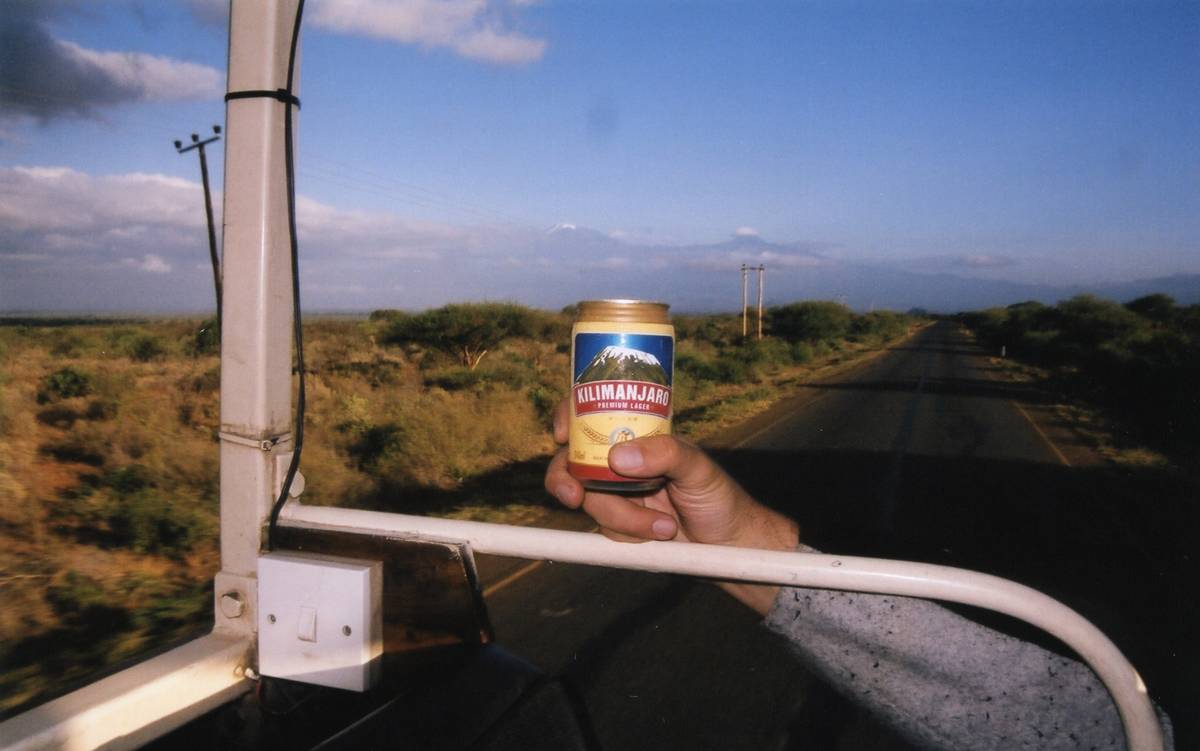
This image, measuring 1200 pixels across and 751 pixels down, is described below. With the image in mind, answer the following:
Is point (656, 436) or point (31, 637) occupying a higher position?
point (656, 436)

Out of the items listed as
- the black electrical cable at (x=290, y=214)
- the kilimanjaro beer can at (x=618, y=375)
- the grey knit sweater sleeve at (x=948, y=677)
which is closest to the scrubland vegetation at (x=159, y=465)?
the black electrical cable at (x=290, y=214)

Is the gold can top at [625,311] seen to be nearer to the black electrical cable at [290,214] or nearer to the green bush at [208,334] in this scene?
the black electrical cable at [290,214]

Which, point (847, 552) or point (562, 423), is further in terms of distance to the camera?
point (847, 552)


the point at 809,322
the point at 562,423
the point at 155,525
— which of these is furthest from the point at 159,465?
the point at 809,322

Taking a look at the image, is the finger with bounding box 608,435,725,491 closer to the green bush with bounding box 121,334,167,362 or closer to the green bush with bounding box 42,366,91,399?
the green bush with bounding box 42,366,91,399

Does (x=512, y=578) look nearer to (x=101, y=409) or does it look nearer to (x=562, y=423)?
(x=562, y=423)

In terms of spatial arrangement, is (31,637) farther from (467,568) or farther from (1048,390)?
(1048,390)

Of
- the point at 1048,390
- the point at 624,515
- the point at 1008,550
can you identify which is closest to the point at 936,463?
the point at 1008,550
